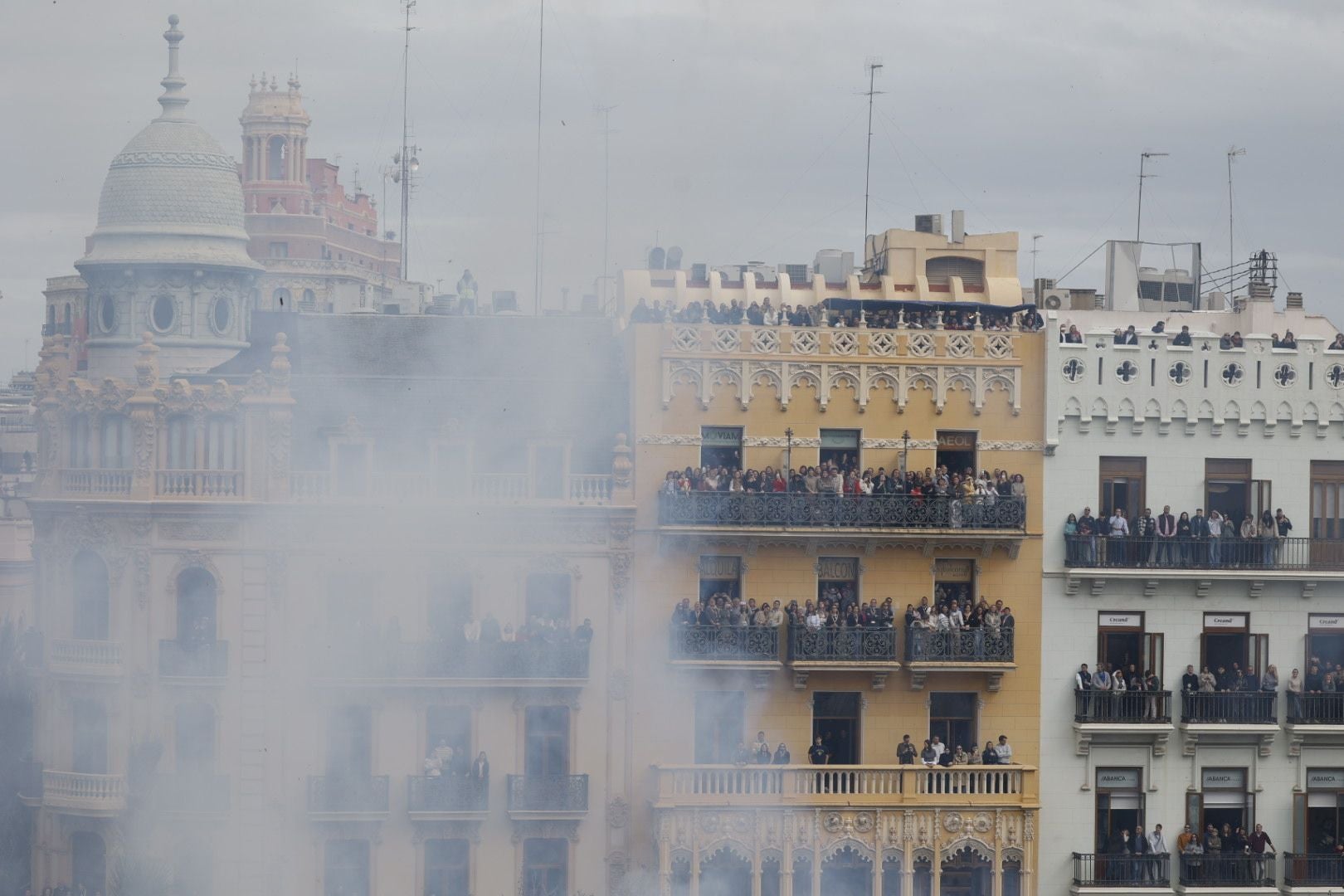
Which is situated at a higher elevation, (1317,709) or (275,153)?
(275,153)

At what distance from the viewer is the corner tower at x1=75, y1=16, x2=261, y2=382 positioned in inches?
3125

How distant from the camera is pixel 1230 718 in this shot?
7181cm

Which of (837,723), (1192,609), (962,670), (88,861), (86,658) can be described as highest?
(1192,609)

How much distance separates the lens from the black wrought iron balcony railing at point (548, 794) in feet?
228

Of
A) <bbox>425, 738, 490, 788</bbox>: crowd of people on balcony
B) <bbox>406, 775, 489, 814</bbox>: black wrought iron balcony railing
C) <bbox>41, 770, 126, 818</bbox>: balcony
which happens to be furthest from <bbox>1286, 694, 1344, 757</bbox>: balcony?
<bbox>41, 770, 126, 818</bbox>: balcony

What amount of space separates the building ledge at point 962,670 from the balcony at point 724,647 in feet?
13.0

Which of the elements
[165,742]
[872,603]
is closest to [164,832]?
[165,742]

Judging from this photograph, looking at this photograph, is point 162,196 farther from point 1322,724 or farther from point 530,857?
point 1322,724

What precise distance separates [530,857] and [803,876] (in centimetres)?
773

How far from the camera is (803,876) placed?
230ft

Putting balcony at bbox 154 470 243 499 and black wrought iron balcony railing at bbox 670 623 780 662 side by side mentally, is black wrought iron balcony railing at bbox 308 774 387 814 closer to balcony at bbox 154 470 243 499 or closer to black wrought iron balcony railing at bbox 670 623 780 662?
balcony at bbox 154 470 243 499

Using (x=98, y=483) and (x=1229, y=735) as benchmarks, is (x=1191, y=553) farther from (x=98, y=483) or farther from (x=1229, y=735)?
(x=98, y=483)

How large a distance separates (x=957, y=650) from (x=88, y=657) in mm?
24706

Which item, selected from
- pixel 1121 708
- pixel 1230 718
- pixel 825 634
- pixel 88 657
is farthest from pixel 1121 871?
pixel 88 657
